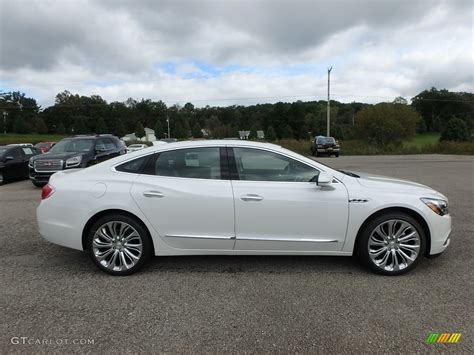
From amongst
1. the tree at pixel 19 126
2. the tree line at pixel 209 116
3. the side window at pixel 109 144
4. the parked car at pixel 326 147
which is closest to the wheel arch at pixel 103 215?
the side window at pixel 109 144

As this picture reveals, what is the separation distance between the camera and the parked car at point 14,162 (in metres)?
12.9

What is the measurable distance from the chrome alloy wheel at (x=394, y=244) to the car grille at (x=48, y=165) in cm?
991

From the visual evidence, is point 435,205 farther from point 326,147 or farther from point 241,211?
point 326,147

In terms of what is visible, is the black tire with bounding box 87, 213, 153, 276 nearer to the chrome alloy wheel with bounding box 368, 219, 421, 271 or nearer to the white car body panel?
the white car body panel

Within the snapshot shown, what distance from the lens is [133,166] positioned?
4.19 meters

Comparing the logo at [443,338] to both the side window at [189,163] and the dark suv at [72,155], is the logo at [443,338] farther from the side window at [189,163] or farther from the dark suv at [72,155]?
the dark suv at [72,155]

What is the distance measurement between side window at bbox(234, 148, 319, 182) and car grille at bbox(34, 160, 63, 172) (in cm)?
873

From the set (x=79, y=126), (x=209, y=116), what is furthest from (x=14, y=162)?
(x=209, y=116)

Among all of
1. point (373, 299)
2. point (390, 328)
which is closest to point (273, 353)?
Answer: point (390, 328)

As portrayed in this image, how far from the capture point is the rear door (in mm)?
3930

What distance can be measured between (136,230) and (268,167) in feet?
5.53

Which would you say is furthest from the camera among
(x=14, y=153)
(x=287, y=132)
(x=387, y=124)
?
(x=287, y=132)

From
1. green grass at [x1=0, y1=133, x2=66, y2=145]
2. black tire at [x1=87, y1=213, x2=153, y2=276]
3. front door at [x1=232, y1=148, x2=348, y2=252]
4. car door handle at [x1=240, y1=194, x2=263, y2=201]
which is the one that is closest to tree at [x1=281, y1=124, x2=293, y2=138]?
green grass at [x1=0, y1=133, x2=66, y2=145]

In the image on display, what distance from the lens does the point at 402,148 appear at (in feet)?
119
